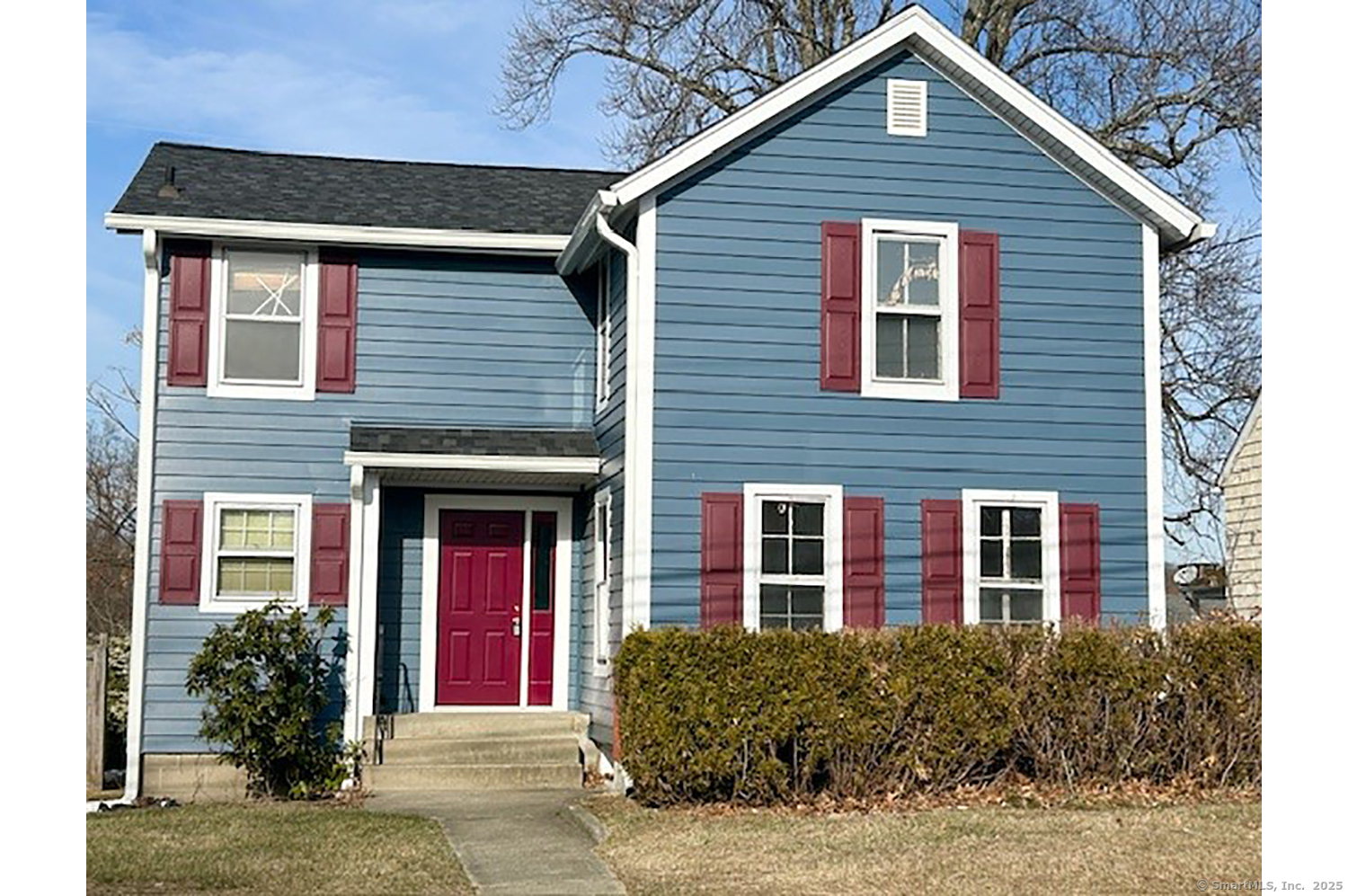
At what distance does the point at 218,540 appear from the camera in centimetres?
1538

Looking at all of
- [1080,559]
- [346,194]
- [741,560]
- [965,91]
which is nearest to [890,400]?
[741,560]

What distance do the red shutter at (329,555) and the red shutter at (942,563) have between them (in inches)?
209

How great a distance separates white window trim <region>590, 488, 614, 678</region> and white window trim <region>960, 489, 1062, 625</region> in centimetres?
316

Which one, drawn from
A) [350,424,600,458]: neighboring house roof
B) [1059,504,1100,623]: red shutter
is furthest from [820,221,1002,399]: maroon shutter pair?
[350,424,600,458]: neighboring house roof

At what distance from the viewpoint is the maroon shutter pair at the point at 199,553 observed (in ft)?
49.8

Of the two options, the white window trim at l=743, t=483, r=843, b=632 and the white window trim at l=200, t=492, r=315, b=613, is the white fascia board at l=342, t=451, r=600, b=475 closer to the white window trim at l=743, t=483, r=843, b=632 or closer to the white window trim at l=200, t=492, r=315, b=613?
the white window trim at l=200, t=492, r=315, b=613

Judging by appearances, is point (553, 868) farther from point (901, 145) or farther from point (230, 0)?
point (230, 0)

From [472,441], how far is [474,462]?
1.58 feet

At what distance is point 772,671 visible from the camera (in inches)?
507

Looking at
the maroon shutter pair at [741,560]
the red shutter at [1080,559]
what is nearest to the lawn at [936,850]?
the maroon shutter pair at [741,560]

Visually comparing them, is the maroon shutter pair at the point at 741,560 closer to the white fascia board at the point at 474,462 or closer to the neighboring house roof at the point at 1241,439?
the white fascia board at the point at 474,462

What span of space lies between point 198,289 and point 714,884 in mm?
8230

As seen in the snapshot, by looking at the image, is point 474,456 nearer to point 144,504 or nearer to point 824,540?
point 144,504
